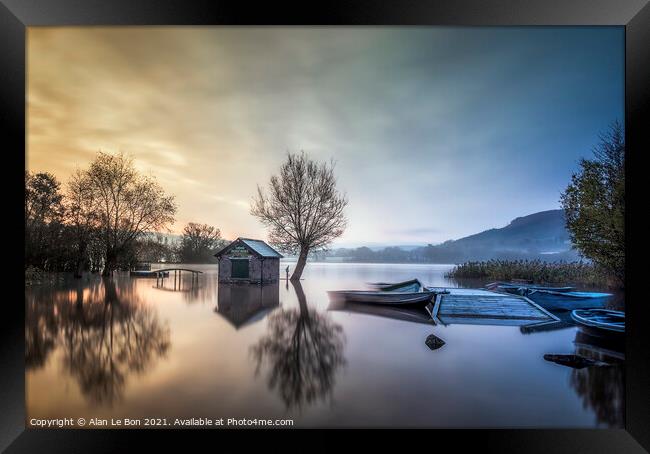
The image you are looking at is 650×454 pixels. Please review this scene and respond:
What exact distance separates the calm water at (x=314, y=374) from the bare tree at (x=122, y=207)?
686cm

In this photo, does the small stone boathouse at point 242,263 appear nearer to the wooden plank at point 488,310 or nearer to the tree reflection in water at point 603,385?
the wooden plank at point 488,310

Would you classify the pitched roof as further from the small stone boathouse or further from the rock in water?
the rock in water

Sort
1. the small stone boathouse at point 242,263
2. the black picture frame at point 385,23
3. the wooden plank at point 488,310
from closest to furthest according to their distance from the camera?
the black picture frame at point 385,23
the wooden plank at point 488,310
the small stone boathouse at point 242,263

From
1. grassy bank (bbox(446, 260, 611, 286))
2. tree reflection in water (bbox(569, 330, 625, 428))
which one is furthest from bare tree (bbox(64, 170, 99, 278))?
grassy bank (bbox(446, 260, 611, 286))

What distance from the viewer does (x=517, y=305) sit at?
30.5 ft

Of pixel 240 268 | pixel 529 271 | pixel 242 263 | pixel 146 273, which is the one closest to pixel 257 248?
pixel 242 263

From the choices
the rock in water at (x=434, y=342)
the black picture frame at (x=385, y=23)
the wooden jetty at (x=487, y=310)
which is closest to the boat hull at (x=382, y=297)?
the wooden jetty at (x=487, y=310)

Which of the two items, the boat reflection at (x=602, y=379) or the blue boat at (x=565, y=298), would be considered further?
the blue boat at (x=565, y=298)

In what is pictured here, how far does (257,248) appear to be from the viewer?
14.7m

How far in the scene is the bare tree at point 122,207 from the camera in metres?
12.5

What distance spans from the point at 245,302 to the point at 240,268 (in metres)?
4.46

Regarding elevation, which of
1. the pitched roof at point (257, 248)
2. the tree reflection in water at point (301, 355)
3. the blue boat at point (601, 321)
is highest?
the pitched roof at point (257, 248)

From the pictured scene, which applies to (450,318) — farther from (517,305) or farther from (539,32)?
(539,32)

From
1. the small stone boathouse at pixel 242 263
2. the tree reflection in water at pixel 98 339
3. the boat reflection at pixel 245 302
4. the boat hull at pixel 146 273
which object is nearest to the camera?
the tree reflection in water at pixel 98 339
